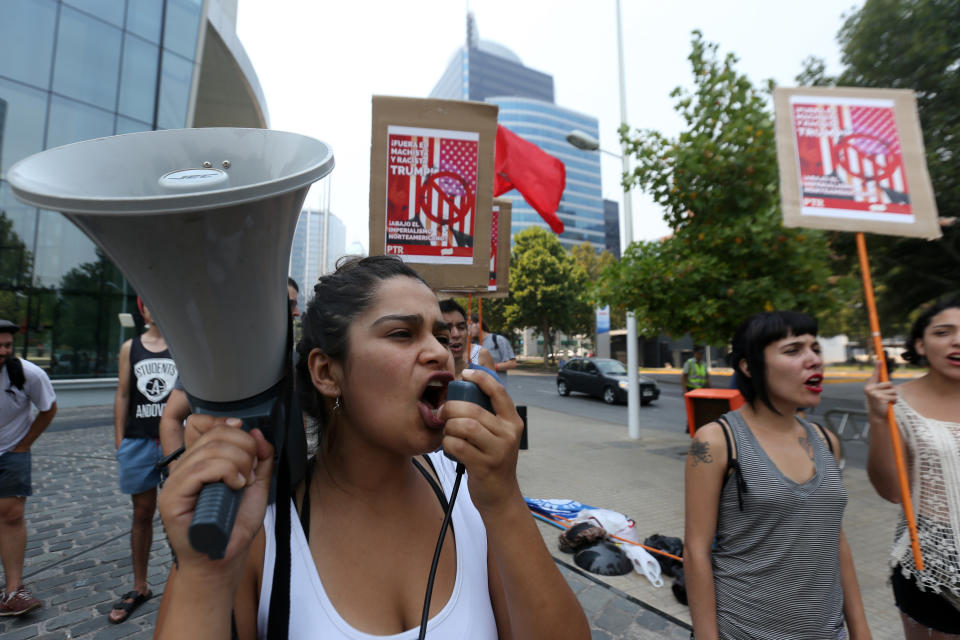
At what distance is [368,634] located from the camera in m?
1.03

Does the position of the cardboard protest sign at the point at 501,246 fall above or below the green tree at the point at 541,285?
below

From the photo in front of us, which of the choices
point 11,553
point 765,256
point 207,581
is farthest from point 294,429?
point 765,256

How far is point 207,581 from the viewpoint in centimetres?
83

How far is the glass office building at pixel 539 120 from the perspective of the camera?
93.2 metres

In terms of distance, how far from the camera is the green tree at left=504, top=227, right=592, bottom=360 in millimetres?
35625

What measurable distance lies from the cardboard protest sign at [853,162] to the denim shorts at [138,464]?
4.46 m

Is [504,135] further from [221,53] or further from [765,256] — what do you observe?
[221,53]

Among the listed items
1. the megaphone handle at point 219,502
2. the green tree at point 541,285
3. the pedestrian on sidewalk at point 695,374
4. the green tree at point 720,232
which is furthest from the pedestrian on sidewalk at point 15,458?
the green tree at point 541,285

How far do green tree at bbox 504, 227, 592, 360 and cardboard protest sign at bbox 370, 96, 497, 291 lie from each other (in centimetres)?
3263

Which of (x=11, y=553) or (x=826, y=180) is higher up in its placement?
(x=826, y=180)

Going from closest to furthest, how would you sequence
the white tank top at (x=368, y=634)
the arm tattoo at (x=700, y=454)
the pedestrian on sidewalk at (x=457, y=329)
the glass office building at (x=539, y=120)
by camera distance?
the white tank top at (x=368, y=634) < the arm tattoo at (x=700, y=454) < the pedestrian on sidewalk at (x=457, y=329) < the glass office building at (x=539, y=120)

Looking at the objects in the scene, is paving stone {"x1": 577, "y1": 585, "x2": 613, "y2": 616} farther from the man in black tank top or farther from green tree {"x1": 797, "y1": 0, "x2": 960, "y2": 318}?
green tree {"x1": 797, "y1": 0, "x2": 960, "y2": 318}

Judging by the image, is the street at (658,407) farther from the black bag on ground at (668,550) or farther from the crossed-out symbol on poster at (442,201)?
the crossed-out symbol on poster at (442,201)

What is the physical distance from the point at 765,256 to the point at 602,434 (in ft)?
19.0
